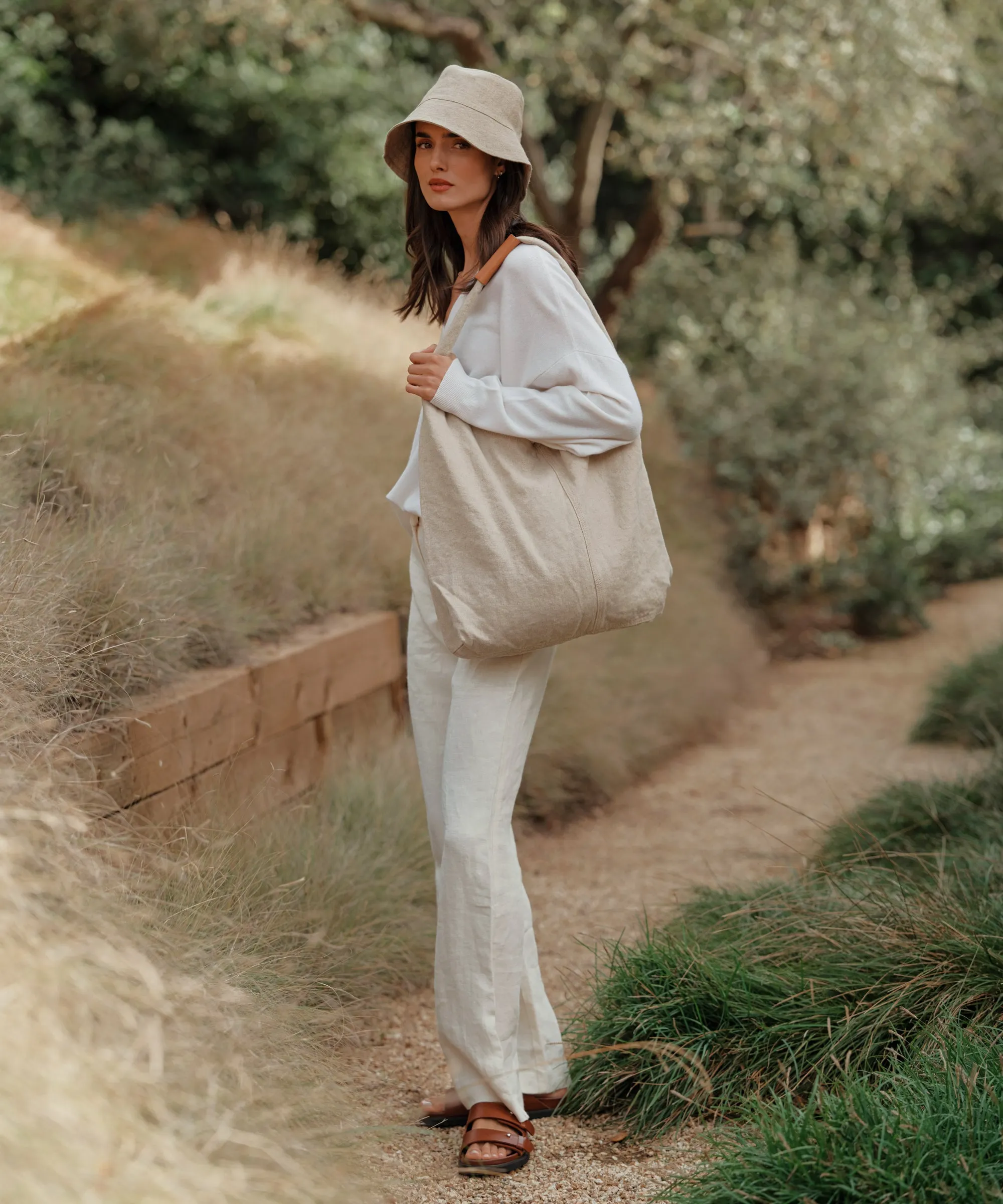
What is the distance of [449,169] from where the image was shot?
8.15 feet

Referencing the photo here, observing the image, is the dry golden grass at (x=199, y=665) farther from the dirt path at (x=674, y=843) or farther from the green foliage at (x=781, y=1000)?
the green foliage at (x=781, y=1000)

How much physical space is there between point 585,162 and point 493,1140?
830 cm

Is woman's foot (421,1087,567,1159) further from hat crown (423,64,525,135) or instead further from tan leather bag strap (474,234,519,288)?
hat crown (423,64,525,135)

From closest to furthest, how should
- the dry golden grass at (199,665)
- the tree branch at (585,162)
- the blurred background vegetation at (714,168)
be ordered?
the dry golden grass at (199,665) → the blurred background vegetation at (714,168) → the tree branch at (585,162)

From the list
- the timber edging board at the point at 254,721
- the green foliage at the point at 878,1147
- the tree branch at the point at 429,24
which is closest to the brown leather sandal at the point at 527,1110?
the green foliage at the point at 878,1147

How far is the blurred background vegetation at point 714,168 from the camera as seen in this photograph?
8.34m

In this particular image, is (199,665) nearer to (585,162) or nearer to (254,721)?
(254,721)

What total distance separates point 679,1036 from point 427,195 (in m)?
1.74

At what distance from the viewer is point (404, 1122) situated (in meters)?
2.72

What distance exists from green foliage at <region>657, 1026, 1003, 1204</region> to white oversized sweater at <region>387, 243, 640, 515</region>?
3.92ft

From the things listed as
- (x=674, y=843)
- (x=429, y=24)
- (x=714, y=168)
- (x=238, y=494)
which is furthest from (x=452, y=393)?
(x=714, y=168)

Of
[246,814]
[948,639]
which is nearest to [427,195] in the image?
[246,814]

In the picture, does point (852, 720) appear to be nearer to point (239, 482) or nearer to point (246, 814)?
point (239, 482)

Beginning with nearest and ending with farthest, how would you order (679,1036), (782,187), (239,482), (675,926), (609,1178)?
1. (609,1178)
2. (679,1036)
3. (675,926)
4. (239,482)
5. (782,187)
